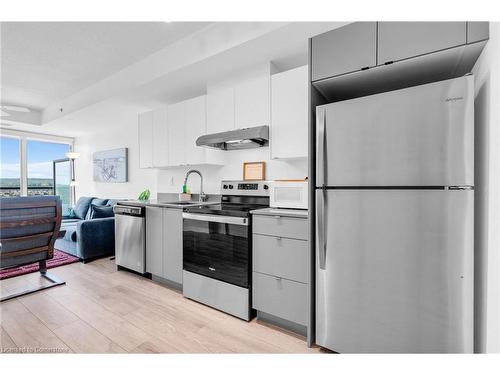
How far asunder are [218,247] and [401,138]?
63.2 inches

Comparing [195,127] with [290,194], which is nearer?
[290,194]

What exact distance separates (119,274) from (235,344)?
2051mm

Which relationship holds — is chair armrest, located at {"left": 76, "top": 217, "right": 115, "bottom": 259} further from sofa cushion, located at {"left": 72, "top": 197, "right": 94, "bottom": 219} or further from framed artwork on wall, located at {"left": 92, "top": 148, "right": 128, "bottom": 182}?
sofa cushion, located at {"left": 72, "top": 197, "right": 94, "bottom": 219}

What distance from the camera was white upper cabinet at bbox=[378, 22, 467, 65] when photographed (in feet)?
4.07

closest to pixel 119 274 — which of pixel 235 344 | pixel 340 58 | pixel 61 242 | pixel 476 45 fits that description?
pixel 61 242

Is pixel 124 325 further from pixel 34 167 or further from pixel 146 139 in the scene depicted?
pixel 34 167

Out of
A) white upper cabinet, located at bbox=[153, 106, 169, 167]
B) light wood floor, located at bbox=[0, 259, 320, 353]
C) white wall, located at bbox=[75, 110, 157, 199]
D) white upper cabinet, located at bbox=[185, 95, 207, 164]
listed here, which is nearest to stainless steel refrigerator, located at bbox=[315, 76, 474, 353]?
light wood floor, located at bbox=[0, 259, 320, 353]

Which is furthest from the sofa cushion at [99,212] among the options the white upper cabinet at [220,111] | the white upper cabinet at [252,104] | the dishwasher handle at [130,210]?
the white upper cabinet at [252,104]

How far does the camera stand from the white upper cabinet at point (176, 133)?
301cm

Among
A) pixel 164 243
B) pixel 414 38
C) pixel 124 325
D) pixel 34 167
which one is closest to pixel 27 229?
pixel 164 243

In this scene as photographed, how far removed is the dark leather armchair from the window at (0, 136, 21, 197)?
3.88m

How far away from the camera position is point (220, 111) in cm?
266

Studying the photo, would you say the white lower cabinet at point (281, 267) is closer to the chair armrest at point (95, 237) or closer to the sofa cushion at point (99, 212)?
the chair armrest at point (95, 237)
